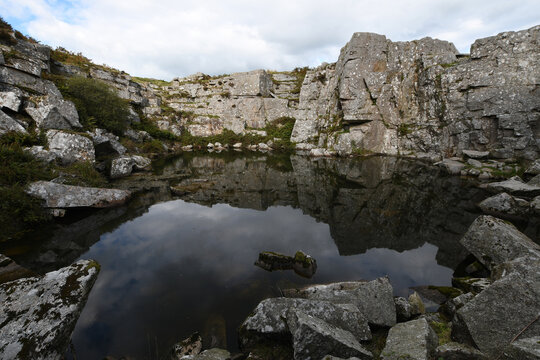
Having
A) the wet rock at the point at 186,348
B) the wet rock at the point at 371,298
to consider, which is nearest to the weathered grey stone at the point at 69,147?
the wet rock at the point at 186,348

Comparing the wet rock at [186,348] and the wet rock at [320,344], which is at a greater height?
the wet rock at [320,344]

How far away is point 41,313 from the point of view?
3906 millimetres

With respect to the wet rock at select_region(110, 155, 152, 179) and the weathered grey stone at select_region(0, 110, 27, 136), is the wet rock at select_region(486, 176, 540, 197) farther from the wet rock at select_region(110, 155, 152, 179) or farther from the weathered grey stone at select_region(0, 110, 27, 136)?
the weathered grey stone at select_region(0, 110, 27, 136)

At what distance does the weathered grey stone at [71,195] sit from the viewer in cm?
964

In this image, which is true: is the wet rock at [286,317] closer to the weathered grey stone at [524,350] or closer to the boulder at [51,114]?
the weathered grey stone at [524,350]

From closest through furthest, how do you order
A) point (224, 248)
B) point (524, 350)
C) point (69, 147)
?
point (524, 350), point (224, 248), point (69, 147)

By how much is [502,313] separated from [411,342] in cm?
194

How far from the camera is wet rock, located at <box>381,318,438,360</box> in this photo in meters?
3.20

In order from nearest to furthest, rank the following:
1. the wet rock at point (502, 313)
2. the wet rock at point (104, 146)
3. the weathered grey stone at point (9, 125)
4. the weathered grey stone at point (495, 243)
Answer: the wet rock at point (502, 313), the weathered grey stone at point (495, 243), the weathered grey stone at point (9, 125), the wet rock at point (104, 146)

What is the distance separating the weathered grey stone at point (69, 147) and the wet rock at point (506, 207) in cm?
2371

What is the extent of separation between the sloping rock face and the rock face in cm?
3255

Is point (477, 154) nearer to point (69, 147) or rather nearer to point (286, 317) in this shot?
point (286, 317)

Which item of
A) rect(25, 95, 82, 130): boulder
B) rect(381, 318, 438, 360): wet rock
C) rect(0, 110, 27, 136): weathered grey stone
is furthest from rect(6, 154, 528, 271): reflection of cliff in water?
rect(25, 95, 82, 130): boulder

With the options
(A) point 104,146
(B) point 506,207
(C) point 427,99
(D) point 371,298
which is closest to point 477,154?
(C) point 427,99
